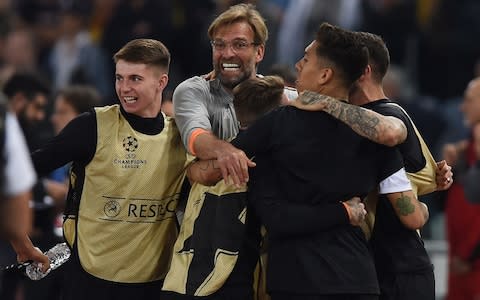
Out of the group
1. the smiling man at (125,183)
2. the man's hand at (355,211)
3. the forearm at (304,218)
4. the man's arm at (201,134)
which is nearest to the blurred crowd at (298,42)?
the smiling man at (125,183)

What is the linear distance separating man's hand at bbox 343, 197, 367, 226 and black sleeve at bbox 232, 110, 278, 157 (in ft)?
1.51

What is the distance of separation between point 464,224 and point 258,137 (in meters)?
4.09

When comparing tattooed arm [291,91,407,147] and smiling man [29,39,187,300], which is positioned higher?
tattooed arm [291,91,407,147]

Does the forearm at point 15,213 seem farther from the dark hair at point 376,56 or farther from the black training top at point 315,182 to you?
the dark hair at point 376,56

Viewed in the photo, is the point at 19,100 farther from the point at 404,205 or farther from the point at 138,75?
the point at 404,205

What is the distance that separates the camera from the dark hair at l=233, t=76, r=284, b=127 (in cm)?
619

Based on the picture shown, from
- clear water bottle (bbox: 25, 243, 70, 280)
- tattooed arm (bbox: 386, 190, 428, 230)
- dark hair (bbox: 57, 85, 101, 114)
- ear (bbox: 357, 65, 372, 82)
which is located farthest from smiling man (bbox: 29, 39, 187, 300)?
dark hair (bbox: 57, 85, 101, 114)

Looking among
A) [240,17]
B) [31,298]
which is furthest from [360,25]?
[240,17]

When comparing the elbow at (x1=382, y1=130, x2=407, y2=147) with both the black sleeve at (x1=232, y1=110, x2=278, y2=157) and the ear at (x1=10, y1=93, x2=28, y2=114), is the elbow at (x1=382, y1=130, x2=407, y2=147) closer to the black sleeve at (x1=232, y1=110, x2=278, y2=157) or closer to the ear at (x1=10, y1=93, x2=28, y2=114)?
the black sleeve at (x1=232, y1=110, x2=278, y2=157)

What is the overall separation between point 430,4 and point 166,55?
6951 millimetres

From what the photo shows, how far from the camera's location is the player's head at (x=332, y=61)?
5.92 metres

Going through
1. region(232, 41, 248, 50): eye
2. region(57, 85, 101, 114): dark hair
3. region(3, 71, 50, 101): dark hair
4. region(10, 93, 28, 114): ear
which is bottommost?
region(57, 85, 101, 114): dark hair

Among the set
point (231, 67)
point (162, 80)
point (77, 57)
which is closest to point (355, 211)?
point (231, 67)

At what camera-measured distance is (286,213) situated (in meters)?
5.84
